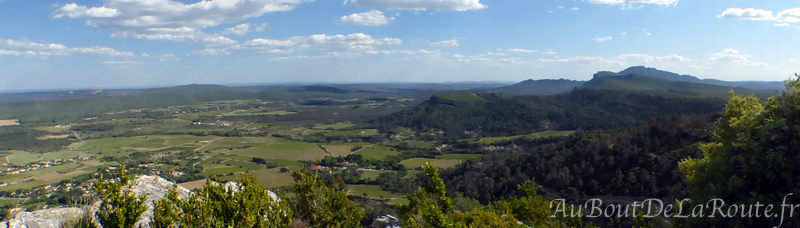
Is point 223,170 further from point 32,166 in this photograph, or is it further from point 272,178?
point 32,166

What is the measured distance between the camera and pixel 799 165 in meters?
13.3

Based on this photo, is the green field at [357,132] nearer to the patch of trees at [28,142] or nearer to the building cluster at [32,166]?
the building cluster at [32,166]

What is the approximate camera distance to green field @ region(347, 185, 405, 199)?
54.0 metres

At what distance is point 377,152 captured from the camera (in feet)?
316

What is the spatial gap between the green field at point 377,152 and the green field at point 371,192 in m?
27.6

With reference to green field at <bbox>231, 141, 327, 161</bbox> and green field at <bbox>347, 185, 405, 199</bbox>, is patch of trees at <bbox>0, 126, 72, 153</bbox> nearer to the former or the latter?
green field at <bbox>231, 141, 327, 161</bbox>

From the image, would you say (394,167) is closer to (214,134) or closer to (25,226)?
(25,226)

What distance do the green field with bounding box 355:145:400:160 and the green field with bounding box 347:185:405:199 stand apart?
2763 centimetres

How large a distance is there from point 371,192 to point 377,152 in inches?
1541

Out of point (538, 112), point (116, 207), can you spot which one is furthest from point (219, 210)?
point (538, 112)

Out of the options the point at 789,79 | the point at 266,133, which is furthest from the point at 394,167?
the point at 266,133

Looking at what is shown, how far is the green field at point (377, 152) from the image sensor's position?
298 ft

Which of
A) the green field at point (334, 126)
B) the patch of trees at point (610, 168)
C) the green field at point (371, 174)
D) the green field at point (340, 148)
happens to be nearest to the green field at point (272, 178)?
the green field at point (371, 174)

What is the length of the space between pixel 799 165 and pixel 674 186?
22.3 m
